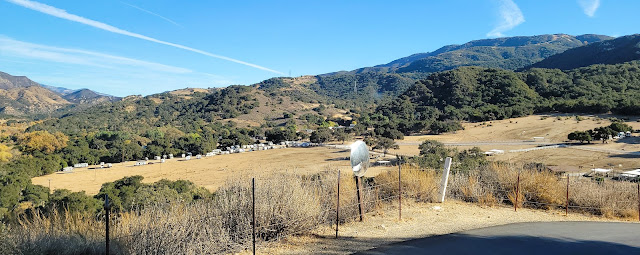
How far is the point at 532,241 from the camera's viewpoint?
641 centimetres

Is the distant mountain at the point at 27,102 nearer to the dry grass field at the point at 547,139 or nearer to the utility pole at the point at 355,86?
the utility pole at the point at 355,86

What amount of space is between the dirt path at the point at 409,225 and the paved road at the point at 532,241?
464 mm

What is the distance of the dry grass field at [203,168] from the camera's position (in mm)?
31531

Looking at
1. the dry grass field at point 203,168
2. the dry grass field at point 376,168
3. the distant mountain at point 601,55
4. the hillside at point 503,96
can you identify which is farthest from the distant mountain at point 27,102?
the distant mountain at point 601,55

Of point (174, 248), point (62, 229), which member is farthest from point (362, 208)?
point (62, 229)

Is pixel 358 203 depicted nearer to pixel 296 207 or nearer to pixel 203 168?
pixel 296 207

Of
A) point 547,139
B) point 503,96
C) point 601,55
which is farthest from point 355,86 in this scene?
point 547,139

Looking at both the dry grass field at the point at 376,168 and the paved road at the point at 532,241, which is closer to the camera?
the paved road at the point at 532,241

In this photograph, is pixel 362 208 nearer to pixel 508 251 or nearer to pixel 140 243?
pixel 508 251

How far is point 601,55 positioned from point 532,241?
12919 cm

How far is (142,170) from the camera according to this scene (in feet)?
130

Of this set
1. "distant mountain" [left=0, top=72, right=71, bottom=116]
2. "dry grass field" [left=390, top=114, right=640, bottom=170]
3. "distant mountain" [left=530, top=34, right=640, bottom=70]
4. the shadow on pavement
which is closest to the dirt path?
the shadow on pavement

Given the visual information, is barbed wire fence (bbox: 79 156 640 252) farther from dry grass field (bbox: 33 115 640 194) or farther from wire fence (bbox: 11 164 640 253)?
dry grass field (bbox: 33 115 640 194)

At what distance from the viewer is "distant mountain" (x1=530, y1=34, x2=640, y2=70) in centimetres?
9512
